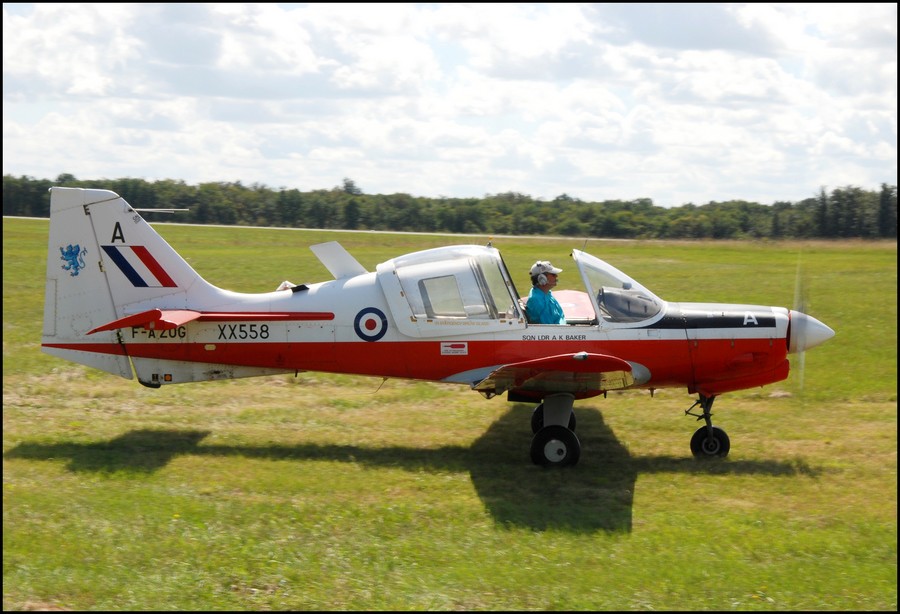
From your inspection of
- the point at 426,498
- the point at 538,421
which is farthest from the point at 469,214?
the point at 426,498

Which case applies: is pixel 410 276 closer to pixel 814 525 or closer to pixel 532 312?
pixel 532 312

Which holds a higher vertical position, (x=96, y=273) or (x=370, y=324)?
(x=96, y=273)

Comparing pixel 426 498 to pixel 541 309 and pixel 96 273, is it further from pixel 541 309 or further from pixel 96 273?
pixel 96 273

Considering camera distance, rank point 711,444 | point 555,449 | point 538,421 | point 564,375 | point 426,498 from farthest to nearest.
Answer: point 538,421 → point 711,444 → point 555,449 → point 564,375 → point 426,498

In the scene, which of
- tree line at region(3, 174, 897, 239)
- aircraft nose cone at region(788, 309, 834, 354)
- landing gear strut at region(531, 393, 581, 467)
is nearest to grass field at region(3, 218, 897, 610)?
landing gear strut at region(531, 393, 581, 467)

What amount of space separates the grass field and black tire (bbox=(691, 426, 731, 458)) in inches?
7.8

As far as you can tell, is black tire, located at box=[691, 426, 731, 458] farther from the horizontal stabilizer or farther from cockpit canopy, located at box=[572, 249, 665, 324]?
the horizontal stabilizer

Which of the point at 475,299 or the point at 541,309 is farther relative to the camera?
the point at 541,309

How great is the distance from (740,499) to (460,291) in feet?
11.7

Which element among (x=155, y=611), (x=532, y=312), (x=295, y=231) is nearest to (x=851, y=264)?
(x=295, y=231)

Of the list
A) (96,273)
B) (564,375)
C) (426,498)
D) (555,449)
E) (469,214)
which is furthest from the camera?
(469,214)

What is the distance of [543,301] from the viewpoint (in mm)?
9789

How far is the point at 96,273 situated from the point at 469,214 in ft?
85.2

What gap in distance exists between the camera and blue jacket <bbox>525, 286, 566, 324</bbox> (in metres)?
9.75
